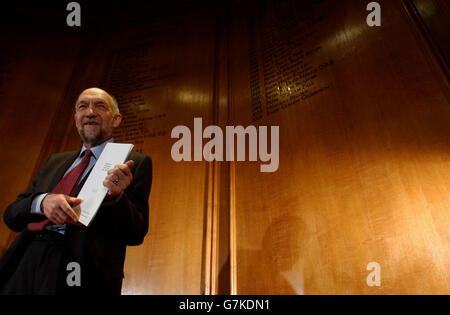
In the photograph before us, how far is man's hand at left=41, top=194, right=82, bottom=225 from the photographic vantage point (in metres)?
0.88

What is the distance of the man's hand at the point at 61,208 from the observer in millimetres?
879

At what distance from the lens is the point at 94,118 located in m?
1.39

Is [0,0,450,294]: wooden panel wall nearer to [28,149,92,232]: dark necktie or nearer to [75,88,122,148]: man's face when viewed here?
[75,88,122,148]: man's face

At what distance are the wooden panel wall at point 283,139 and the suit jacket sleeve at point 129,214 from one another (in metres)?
0.74

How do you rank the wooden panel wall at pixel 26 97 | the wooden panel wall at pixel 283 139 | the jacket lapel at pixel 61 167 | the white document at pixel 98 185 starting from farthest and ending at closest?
1. the wooden panel wall at pixel 26 97
2. the wooden panel wall at pixel 283 139
3. the jacket lapel at pixel 61 167
4. the white document at pixel 98 185

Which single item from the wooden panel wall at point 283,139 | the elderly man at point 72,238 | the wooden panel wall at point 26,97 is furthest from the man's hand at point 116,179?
the wooden panel wall at point 26,97

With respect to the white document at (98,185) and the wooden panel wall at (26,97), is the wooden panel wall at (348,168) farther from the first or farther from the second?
the wooden panel wall at (26,97)

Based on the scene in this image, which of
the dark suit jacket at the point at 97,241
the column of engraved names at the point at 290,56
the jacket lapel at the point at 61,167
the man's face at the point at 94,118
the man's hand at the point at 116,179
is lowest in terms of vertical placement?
the dark suit jacket at the point at 97,241

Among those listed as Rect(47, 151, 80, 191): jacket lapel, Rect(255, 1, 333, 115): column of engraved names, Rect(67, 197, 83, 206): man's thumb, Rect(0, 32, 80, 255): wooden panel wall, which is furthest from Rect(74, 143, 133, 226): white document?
Rect(0, 32, 80, 255): wooden panel wall

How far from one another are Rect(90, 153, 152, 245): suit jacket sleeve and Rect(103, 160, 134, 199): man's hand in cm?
5

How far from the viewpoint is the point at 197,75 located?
2539mm

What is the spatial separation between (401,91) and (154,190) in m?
1.64

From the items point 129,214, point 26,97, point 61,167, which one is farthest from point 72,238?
point 26,97
